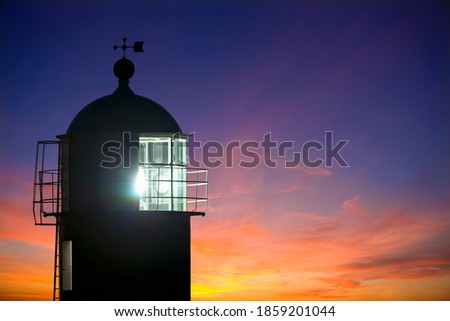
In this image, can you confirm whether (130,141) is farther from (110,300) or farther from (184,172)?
(110,300)

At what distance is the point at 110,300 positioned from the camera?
21.6 metres

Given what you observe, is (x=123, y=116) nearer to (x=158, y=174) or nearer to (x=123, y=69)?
(x=123, y=69)

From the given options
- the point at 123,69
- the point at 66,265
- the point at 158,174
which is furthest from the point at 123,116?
the point at 66,265

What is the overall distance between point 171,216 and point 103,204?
121 cm

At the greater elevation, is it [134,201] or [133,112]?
[133,112]

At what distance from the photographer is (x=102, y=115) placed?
72.1 feet

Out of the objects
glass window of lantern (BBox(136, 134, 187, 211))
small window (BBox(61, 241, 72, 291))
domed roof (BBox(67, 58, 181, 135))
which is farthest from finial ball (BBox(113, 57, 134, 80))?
small window (BBox(61, 241, 72, 291))

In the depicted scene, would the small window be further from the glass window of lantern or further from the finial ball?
the finial ball

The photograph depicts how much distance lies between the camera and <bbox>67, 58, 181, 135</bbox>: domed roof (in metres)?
21.9

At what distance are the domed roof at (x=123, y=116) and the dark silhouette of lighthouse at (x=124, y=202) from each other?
0.02m

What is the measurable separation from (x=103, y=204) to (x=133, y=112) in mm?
1703
